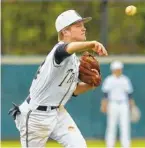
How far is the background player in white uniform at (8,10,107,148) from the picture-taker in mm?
7781

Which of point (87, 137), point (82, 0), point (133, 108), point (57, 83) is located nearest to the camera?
point (57, 83)

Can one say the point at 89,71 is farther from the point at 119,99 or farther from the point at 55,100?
the point at 119,99

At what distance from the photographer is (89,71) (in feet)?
27.1

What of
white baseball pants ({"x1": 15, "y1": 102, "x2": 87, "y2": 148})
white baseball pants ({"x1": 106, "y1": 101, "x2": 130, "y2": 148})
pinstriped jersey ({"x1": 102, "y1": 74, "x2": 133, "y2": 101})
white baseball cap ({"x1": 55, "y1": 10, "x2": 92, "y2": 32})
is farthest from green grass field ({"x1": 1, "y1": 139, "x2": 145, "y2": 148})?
white baseball cap ({"x1": 55, "y1": 10, "x2": 92, "y2": 32})

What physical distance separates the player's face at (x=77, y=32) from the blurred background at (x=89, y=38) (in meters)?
9.89

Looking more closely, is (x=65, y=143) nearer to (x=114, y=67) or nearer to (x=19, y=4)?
(x=114, y=67)

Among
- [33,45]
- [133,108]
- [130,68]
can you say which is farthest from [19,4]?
[133,108]

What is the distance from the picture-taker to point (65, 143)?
788cm

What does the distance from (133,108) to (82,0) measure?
4.05 metres

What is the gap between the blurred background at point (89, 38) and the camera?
18.3 meters

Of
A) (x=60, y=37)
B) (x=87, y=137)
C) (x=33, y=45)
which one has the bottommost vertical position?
(x=87, y=137)

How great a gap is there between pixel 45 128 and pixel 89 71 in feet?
2.73

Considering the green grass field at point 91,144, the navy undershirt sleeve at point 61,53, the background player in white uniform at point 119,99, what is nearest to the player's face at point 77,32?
the navy undershirt sleeve at point 61,53

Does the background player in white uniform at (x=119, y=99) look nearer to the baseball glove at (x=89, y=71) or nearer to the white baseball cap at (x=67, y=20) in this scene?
the baseball glove at (x=89, y=71)
